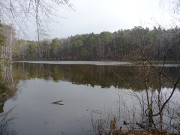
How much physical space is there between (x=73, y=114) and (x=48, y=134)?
197 cm

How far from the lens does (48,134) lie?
5512 mm

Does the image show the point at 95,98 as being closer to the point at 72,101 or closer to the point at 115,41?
the point at 72,101

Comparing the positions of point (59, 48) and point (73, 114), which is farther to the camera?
point (59, 48)

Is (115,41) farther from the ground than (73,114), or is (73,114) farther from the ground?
(115,41)

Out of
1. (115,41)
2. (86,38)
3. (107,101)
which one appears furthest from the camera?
(86,38)

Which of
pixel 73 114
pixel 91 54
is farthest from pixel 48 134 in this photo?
pixel 91 54

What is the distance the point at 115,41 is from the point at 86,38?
75.6 feet

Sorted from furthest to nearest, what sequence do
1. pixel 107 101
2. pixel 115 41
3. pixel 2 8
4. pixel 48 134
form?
pixel 115 41 < pixel 107 101 < pixel 48 134 < pixel 2 8

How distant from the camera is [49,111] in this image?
771cm

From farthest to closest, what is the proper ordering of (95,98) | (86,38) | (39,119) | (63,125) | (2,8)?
(86,38) < (95,98) < (39,119) < (63,125) < (2,8)

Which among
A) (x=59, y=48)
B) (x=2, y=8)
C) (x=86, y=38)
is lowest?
(x=2, y=8)

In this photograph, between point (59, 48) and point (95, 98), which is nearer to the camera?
point (95, 98)

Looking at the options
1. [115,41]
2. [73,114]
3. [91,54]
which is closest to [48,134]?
[73,114]

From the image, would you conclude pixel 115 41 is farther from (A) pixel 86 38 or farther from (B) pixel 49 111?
(B) pixel 49 111
